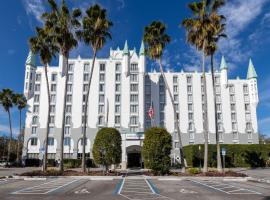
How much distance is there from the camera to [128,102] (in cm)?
7044

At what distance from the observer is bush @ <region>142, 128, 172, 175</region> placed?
28.5 metres

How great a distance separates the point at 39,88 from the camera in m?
72.7

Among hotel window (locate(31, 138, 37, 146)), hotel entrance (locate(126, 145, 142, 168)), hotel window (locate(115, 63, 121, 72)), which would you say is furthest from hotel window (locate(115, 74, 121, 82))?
hotel window (locate(31, 138, 37, 146))

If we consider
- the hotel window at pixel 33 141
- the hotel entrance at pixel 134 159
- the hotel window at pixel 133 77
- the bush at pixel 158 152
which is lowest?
the hotel entrance at pixel 134 159

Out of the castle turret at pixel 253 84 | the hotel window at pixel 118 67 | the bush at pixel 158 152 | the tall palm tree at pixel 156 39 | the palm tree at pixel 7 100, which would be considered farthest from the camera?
the castle turret at pixel 253 84

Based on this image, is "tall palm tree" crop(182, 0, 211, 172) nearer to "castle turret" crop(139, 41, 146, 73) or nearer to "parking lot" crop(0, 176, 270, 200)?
"parking lot" crop(0, 176, 270, 200)

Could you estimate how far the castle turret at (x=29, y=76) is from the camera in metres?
70.4

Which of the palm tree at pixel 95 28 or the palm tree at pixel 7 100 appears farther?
the palm tree at pixel 7 100

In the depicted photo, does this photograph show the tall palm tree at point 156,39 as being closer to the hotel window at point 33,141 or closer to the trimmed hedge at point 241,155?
the trimmed hedge at point 241,155

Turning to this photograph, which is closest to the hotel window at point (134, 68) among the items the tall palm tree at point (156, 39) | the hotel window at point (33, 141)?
the hotel window at point (33, 141)

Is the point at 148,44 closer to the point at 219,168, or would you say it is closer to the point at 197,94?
the point at 219,168

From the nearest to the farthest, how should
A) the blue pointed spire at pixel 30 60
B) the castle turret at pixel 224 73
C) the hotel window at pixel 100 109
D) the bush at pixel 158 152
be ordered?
the bush at pixel 158 152 < the hotel window at pixel 100 109 < the blue pointed spire at pixel 30 60 < the castle turret at pixel 224 73

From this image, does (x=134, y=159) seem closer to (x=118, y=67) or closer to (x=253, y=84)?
(x=118, y=67)

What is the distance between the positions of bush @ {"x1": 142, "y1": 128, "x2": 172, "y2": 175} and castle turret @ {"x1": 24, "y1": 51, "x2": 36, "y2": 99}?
51330 mm
